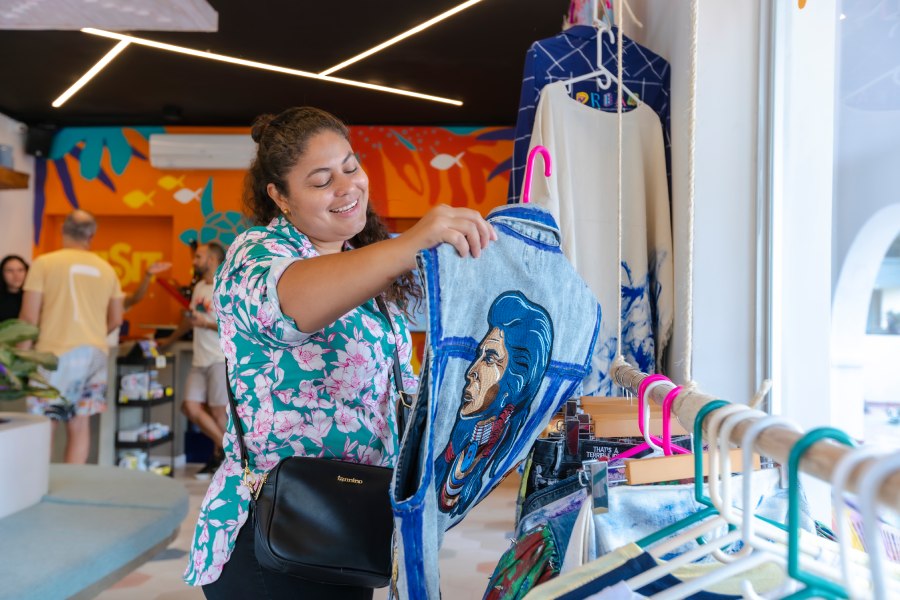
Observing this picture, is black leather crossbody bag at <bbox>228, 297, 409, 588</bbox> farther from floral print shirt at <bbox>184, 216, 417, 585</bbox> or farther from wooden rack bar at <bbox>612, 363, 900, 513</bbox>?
wooden rack bar at <bbox>612, 363, 900, 513</bbox>

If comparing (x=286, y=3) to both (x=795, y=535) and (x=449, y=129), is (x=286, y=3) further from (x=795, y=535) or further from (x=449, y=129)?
(x=795, y=535)

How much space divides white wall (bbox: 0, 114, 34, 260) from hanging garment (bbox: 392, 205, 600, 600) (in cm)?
681

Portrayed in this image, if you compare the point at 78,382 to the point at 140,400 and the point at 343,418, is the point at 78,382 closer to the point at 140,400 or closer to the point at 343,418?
the point at 140,400

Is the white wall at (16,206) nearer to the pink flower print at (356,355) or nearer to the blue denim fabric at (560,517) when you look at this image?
the pink flower print at (356,355)

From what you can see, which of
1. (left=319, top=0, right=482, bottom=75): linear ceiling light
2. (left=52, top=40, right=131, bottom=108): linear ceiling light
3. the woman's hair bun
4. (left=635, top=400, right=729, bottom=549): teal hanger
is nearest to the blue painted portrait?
(left=635, top=400, right=729, bottom=549): teal hanger

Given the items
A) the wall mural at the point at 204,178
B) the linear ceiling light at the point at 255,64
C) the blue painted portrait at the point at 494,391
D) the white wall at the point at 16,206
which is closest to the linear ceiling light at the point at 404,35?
the linear ceiling light at the point at 255,64

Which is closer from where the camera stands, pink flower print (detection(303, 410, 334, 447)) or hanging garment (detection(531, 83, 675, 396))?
pink flower print (detection(303, 410, 334, 447))

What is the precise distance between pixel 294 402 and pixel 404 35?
12.5 ft

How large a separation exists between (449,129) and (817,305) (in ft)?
18.6

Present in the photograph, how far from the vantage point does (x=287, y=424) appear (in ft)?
3.82

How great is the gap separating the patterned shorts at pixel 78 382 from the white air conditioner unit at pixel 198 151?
2.88 m

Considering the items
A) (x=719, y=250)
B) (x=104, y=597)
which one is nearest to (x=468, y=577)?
(x=104, y=597)

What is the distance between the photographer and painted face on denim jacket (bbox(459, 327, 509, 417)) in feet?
2.67

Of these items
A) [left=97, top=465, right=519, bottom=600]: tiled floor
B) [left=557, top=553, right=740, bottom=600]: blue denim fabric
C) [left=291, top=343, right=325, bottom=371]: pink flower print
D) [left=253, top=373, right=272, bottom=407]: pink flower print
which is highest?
[left=291, top=343, right=325, bottom=371]: pink flower print
